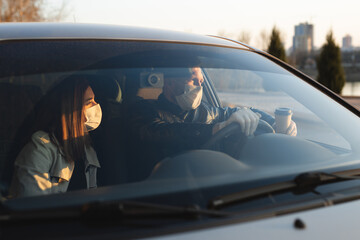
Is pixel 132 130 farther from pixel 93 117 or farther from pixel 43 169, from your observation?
pixel 43 169

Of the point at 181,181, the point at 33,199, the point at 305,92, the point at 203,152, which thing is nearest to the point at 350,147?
the point at 305,92

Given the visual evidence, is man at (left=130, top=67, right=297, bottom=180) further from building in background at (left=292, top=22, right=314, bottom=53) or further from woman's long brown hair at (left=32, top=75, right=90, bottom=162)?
building in background at (left=292, top=22, right=314, bottom=53)

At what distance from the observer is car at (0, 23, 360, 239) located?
1078 mm

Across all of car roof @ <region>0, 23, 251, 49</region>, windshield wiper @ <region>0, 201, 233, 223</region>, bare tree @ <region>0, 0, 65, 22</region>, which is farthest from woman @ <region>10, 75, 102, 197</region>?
bare tree @ <region>0, 0, 65, 22</region>

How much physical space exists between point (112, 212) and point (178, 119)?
1.22 m

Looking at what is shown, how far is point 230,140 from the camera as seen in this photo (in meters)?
1.83

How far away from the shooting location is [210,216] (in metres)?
1.10

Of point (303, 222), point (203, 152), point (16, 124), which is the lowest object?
point (303, 222)

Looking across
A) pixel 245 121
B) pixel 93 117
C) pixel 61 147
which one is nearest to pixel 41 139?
pixel 61 147

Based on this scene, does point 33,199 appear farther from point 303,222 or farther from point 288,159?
point 288,159

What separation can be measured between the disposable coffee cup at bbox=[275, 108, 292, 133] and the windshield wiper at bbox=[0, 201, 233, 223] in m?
1.23

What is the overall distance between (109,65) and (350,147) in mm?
1096

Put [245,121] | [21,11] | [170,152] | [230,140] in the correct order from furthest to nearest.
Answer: [21,11] < [245,121] < [230,140] < [170,152]

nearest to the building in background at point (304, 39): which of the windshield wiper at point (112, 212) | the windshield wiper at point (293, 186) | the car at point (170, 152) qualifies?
the car at point (170, 152)
